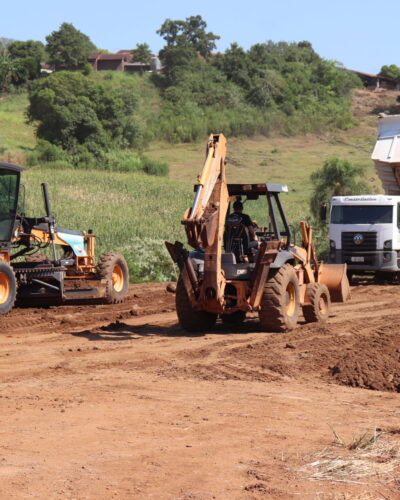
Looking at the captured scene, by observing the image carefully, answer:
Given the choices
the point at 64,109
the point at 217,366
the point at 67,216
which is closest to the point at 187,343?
the point at 217,366

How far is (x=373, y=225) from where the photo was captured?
22.7 meters

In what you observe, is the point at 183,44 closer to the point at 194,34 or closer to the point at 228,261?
the point at 194,34

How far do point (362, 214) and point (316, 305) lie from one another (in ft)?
30.0

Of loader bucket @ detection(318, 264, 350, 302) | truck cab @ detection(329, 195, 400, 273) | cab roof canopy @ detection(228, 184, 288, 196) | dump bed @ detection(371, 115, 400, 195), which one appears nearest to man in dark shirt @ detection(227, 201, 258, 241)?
cab roof canopy @ detection(228, 184, 288, 196)

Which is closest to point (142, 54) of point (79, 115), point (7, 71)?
point (7, 71)

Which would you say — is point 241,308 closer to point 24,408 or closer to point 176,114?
point 24,408

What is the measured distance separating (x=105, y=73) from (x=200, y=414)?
303ft

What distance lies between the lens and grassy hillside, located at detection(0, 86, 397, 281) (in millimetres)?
29047

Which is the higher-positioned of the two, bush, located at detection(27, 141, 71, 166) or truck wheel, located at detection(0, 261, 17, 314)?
bush, located at detection(27, 141, 71, 166)

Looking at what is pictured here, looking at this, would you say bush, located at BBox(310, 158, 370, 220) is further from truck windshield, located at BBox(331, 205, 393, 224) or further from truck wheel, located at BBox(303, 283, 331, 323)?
truck wheel, located at BBox(303, 283, 331, 323)

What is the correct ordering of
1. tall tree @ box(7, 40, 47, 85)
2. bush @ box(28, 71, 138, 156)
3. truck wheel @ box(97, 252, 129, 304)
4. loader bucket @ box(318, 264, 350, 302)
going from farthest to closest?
tall tree @ box(7, 40, 47, 85) → bush @ box(28, 71, 138, 156) → truck wheel @ box(97, 252, 129, 304) → loader bucket @ box(318, 264, 350, 302)

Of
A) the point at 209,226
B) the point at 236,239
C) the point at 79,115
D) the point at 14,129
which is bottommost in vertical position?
the point at 236,239

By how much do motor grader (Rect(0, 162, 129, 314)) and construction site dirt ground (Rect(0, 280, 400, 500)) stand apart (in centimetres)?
198

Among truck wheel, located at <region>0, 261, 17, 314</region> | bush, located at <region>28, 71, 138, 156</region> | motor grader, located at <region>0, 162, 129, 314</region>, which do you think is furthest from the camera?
bush, located at <region>28, 71, 138, 156</region>
